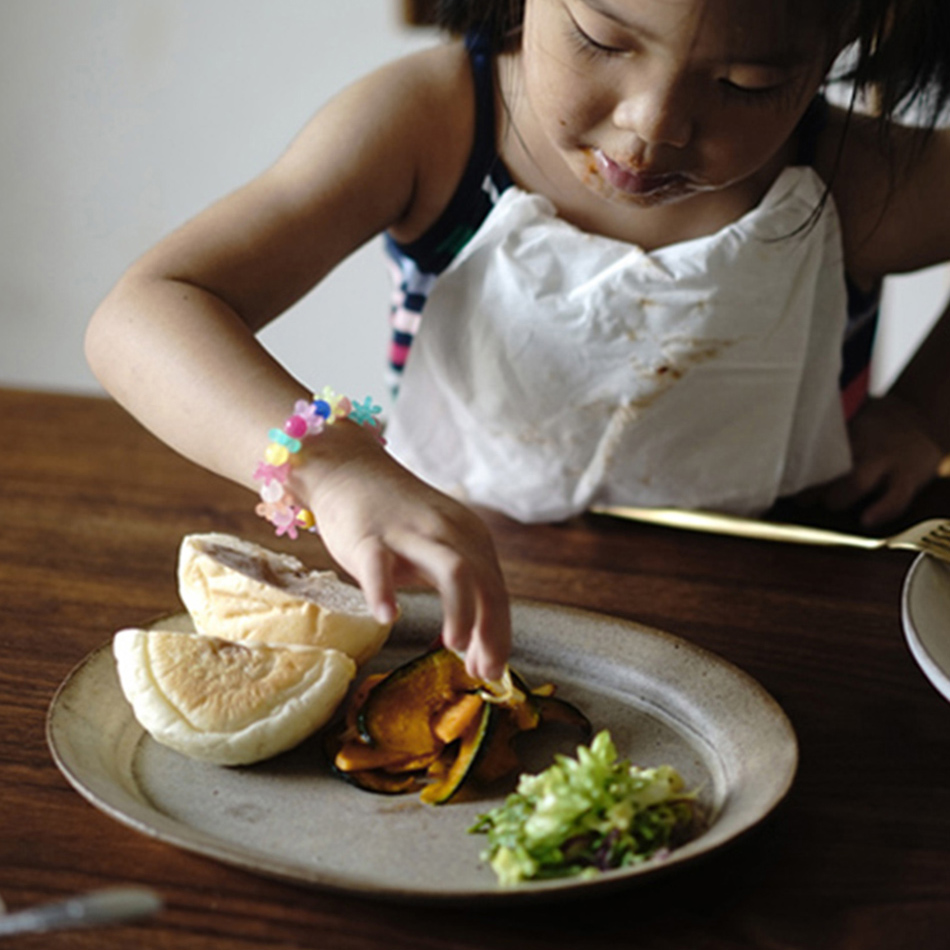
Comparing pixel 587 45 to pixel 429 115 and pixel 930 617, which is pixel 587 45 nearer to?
pixel 429 115

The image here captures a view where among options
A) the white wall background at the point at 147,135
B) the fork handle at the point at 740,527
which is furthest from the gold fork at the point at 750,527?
the white wall background at the point at 147,135

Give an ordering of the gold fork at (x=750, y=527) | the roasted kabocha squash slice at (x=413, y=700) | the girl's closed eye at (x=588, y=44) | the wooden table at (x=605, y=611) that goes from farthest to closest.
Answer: the gold fork at (x=750, y=527) < the girl's closed eye at (x=588, y=44) < the roasted kabocha squash slice at (x=413, y=700) < the wooden table at (x=605, y=611)

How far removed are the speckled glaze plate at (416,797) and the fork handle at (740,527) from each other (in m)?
0.22

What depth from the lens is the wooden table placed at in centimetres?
46

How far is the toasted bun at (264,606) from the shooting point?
596 millimetres

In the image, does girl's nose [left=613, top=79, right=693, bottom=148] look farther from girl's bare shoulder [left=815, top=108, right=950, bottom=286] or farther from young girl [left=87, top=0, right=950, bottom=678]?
girl's bare shoulder [left=815, top=108, right=950, bottom=286]

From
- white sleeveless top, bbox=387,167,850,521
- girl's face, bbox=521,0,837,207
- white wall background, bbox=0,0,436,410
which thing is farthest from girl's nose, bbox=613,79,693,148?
white wall background, bbox=0,0,436,410

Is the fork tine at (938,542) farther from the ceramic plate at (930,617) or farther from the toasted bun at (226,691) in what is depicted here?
the toasted bun at (226,691)

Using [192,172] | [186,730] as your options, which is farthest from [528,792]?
[192,172]

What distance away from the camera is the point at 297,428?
61 cm

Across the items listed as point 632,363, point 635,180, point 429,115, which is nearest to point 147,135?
point 429,115

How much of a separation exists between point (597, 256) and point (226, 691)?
17.2 inches

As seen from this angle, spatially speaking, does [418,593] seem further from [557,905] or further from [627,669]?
[557,905]

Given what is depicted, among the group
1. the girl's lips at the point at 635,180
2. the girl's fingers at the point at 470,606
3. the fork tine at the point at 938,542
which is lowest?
the fork tine at the point at 938,542
